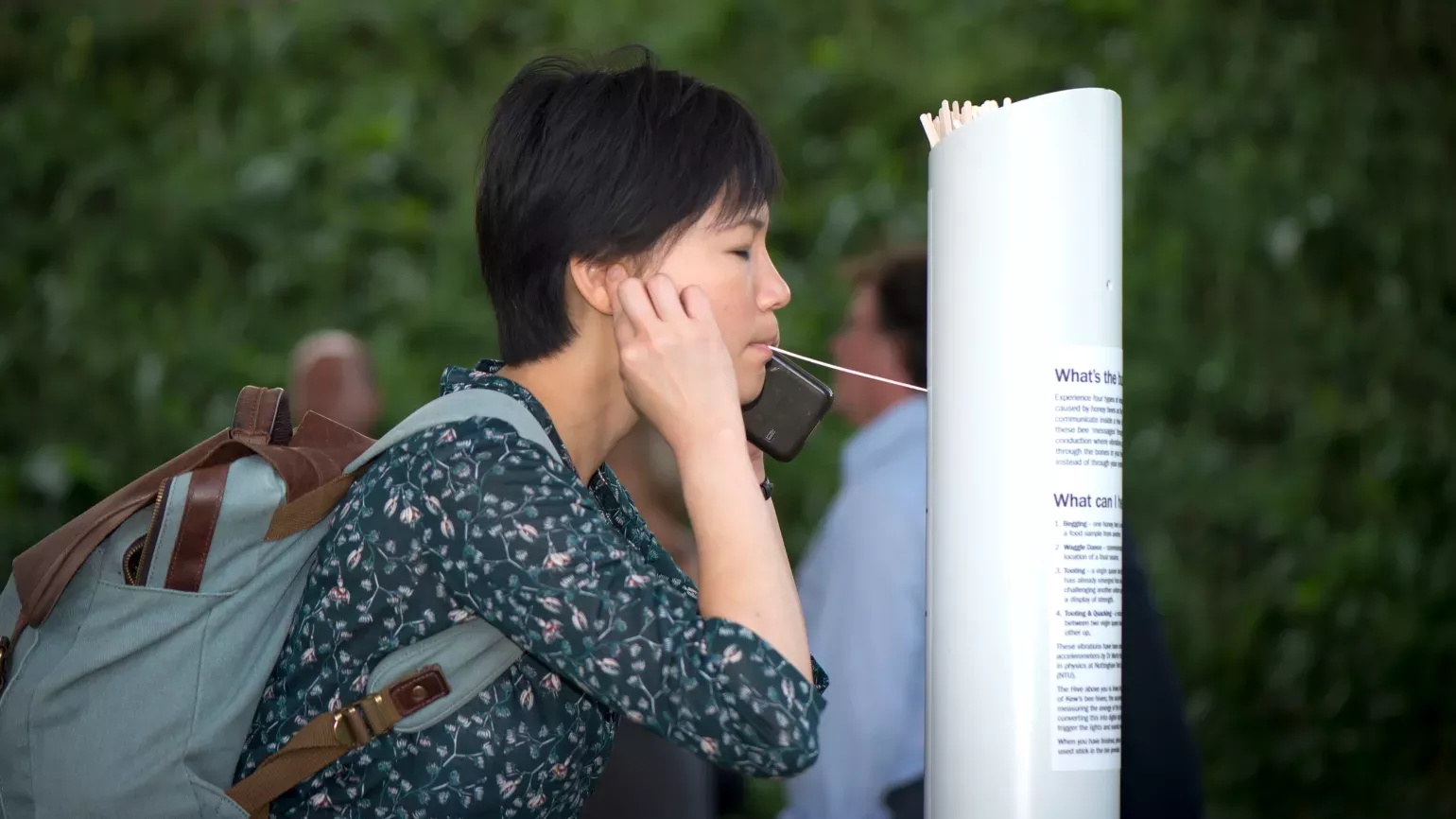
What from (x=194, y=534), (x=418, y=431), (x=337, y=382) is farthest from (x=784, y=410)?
(x=337, y=382)

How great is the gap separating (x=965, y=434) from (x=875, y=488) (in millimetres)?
1343

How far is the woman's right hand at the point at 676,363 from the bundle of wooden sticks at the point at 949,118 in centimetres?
31

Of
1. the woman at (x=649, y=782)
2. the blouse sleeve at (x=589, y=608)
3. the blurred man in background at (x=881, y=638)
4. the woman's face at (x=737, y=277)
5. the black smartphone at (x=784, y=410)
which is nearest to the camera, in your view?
the blouse sleeve at (x=589, y=608)

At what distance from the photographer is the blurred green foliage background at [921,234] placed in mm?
4805

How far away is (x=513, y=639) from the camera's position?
1.41 meters

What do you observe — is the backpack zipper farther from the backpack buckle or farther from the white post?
the white post

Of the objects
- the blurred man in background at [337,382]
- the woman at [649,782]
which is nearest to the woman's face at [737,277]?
the woman at [649,782]

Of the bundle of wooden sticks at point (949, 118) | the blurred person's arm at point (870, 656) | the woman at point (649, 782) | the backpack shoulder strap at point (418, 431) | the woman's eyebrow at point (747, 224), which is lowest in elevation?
the woman at point (649, 782)

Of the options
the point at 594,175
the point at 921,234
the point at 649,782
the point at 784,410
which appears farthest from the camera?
the point at 921,234

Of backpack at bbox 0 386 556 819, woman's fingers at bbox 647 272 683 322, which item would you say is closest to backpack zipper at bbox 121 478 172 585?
backpack at bbox 0 386 556 819

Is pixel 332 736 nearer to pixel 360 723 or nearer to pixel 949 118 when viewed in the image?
pixel 360 723

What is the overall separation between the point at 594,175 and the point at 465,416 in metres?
0.32


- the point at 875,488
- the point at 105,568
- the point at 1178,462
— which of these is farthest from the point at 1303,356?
the point at 105,568

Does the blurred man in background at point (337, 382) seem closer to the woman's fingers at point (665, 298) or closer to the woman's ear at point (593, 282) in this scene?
the woman's ear at point (593, 282)
